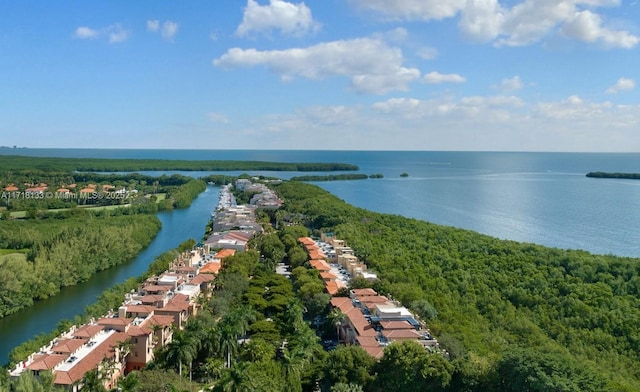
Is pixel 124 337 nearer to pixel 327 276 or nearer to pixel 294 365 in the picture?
pixel 294 365

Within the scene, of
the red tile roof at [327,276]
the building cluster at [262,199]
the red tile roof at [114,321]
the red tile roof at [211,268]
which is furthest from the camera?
the building cluster at [262,199]

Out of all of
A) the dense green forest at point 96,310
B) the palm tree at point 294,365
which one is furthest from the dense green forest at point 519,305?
the dense green forest at point 96,310

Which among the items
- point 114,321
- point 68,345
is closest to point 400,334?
point 114,321

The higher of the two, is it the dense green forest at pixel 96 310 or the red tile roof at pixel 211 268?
the red tile roof at pixel 211 268

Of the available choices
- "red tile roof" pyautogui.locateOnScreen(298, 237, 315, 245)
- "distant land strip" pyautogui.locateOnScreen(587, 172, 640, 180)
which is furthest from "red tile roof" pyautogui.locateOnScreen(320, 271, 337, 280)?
"distant land strip" pyautogui.locateOnScreen(587, 172, 640, 180)

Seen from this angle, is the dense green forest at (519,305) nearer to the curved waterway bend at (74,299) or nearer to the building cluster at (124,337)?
the building cluster at (124,337)

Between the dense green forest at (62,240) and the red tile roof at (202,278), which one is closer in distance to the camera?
the dense green forest at (62,240)

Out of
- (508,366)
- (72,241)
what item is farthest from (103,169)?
(508,366)
